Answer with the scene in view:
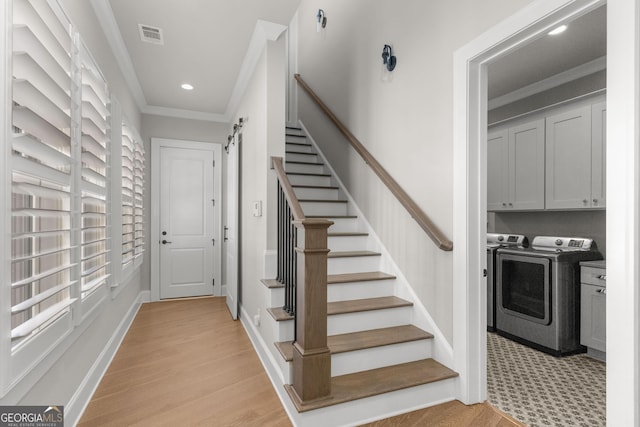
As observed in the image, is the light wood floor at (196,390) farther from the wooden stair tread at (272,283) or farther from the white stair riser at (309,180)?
the white stair riser at (309,180)

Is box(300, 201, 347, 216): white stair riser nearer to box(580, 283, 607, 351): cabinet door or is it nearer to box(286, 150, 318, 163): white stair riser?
box(286, 150, 318, 163): white stair riser

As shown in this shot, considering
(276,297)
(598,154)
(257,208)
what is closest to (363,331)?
(276,297)

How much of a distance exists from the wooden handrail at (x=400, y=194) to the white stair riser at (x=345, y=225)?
25.5 inches

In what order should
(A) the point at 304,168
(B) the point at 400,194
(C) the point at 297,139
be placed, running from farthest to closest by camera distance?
(C) the point at 297,139
(A) the point at 304,168
(B) the point at 400,194

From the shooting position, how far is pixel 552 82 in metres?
3.58

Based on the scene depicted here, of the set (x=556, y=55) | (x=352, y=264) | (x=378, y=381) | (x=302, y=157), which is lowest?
(x=378, y=381)

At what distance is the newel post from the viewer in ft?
6.13

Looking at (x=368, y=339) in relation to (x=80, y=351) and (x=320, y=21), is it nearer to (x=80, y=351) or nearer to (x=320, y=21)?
(x=80, y=351)

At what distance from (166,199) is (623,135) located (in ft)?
16.0

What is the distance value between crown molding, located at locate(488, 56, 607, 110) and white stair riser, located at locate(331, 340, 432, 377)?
10.1 feet

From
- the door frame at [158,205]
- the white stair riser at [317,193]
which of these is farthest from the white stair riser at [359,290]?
the door frame at [158,205]

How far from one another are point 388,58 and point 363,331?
227 cm

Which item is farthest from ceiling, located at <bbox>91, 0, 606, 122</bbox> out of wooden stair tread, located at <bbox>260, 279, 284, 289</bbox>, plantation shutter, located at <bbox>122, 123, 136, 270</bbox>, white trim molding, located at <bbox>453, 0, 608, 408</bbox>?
wooden stair tread, located at <bbox>260, 279, 284, 289</bbox>

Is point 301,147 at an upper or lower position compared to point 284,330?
upper
